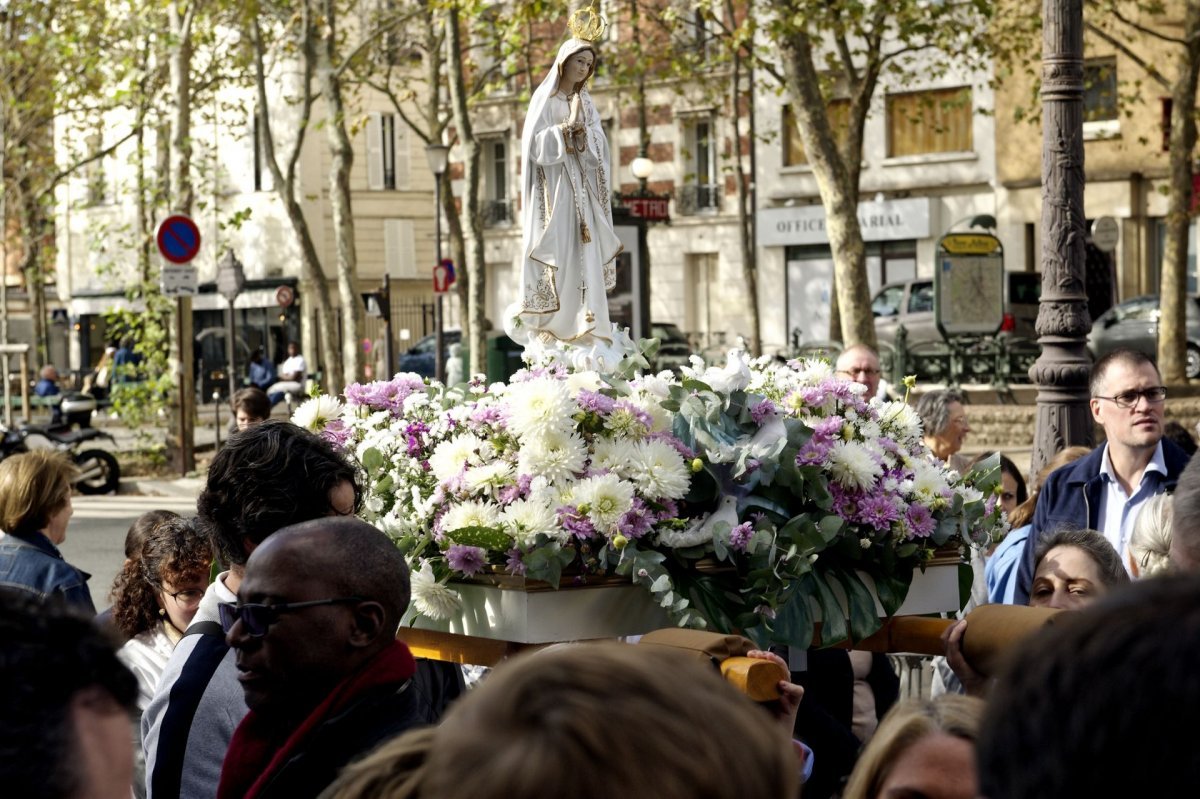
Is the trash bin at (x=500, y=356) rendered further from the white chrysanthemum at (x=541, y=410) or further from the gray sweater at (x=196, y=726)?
the gray sweater at (x=196, y=726)

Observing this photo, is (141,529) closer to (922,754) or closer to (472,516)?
(472,516)

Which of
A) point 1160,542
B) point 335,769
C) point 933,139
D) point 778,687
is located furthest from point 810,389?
point 933,139

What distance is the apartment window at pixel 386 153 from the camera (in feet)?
171

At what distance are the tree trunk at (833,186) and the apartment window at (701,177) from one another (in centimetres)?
2347

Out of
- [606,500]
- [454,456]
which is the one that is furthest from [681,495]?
[454,456]

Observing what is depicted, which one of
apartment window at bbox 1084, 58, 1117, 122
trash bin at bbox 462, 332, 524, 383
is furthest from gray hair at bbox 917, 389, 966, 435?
apartment window at bbox 1084, 58, 1117, 122

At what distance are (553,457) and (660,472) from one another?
25cm

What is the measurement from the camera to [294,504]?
3488mm

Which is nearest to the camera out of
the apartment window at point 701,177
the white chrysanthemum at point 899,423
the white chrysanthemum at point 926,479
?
the white chrysanthemum at point 926,479

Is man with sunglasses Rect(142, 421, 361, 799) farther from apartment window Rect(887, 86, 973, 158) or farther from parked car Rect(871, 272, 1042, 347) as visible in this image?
apartment window Rect(887, 86, 973, 158)

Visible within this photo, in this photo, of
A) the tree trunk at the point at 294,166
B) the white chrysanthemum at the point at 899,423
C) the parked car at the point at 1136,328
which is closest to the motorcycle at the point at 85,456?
the tree trunk at the point at 294,166

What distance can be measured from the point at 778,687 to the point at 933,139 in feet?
126

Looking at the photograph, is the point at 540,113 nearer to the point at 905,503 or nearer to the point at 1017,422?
the point at 905,503

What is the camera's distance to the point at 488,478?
12.3ft
